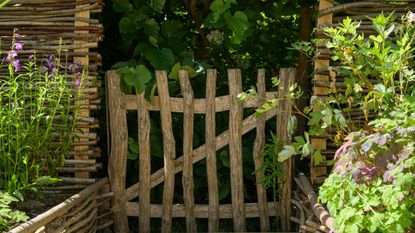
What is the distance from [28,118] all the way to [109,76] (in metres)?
0.58

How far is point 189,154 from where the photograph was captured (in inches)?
187

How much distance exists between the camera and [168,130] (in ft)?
15.5

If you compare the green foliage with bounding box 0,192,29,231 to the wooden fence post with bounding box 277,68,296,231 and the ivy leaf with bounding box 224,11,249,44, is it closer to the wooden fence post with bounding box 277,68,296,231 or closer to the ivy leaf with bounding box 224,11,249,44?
the wooden fence post with bounding box 277,68,296,231

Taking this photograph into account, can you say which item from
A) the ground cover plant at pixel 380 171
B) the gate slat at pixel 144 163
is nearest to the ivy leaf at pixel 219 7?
the gate slat at pixel 144 163

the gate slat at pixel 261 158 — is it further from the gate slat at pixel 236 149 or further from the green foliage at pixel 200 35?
the green foliage at pixel 200 35

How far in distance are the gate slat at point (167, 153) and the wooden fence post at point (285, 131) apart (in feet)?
2.26

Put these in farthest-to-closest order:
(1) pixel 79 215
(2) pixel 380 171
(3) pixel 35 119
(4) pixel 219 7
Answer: (4) pixel 219 7 → (3) pixel 35 119 → (1) pixel 79 215 → (2) pixel 380 171

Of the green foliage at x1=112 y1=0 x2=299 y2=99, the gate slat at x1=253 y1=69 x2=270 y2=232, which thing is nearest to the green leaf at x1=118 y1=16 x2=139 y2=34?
the green foliage at x1=112 y1=0 x2=299 y2=99

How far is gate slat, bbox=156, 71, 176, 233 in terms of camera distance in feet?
15.3

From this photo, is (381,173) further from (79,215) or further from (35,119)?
(35,119)

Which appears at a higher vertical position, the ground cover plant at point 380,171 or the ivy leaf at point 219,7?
the ivy leaf at point 219,7

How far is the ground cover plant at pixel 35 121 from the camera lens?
13.4 ft

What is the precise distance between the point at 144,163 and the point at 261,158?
0.74 metres

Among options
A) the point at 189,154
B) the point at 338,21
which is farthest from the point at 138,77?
the point at 338,21
